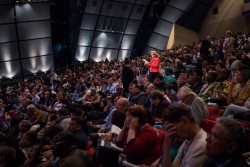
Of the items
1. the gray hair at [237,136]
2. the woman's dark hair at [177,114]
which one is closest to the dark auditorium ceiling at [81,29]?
the woman's dark hair at [177,114]

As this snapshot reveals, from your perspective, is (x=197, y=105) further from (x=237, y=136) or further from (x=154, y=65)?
(x=154, y=65)

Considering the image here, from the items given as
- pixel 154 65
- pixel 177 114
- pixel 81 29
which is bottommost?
pixel 177 114

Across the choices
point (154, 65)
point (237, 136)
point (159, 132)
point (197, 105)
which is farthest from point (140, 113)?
point (154, 65)

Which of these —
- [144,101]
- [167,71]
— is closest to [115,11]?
[167,71]

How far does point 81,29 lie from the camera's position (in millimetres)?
21969

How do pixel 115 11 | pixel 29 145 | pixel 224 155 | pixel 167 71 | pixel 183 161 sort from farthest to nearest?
pixel 115 11, pixel 167 71, pixel 29 145, pixel 183 161, pixel 224 155

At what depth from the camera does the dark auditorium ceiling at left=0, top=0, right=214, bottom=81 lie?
20031 mm

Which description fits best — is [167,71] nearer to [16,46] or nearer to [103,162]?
[103,162]

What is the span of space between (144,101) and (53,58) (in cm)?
1557

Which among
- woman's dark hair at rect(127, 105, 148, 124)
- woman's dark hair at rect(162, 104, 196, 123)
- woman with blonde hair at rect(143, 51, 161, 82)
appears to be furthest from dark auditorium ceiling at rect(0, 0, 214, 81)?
woman's dark hair at rect(162, 104, 196, 123)

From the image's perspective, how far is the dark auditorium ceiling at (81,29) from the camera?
2003cm

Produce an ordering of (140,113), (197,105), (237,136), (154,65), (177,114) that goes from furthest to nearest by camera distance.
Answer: (154,65), (197,105), (140,113), (177,114), (237,136)

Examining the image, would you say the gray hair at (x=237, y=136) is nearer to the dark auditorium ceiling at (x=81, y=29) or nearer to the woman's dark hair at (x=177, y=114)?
the woman's dark hair at (x=177, y=114)

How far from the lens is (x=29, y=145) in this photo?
235 inches
